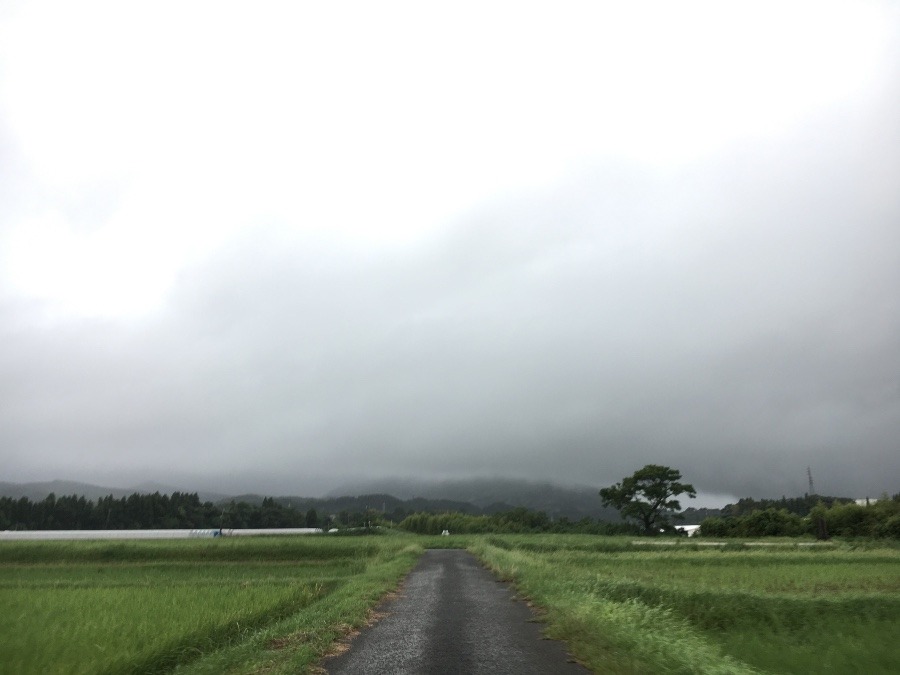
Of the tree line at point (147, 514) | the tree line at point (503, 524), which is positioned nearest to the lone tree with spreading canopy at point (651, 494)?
the tree line at point (503, 524)

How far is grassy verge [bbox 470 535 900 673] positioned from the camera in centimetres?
1042

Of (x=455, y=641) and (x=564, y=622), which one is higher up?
(x=564, y=622)

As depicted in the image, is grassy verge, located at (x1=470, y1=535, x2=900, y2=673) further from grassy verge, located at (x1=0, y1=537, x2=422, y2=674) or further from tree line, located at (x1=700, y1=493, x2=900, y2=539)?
tree line, located at (x1=700, y1=493, x2=900, y2=539)

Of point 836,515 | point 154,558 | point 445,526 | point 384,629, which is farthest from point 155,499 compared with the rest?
point 384,629

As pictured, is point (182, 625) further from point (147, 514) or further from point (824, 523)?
point (147, 514)

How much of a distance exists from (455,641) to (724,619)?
879 centimetres

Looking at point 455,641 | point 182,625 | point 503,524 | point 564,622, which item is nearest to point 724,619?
point 564,622

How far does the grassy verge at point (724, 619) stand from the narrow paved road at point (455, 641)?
0.74 metres

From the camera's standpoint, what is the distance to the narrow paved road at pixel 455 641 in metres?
10.3

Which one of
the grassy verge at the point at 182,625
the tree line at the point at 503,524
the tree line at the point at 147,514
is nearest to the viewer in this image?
the grassy verge at the point at 182,625

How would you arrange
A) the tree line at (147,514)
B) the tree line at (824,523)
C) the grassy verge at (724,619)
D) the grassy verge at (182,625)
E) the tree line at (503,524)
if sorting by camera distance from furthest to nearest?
the tree line at (147,514)
the tree line at (503,524)
the tree line at (824,523)
the grassy verge at (724,619)
the grassy verge at (182,625)

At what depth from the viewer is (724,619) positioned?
17016 millimetres

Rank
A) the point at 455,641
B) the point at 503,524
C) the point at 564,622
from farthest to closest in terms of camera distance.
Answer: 1. the point at 503,524
2. the point at 564,622
3. the point at 455,641

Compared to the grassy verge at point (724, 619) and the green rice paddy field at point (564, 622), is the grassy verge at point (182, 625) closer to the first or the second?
the green rice paddy field at point (564, 622)
